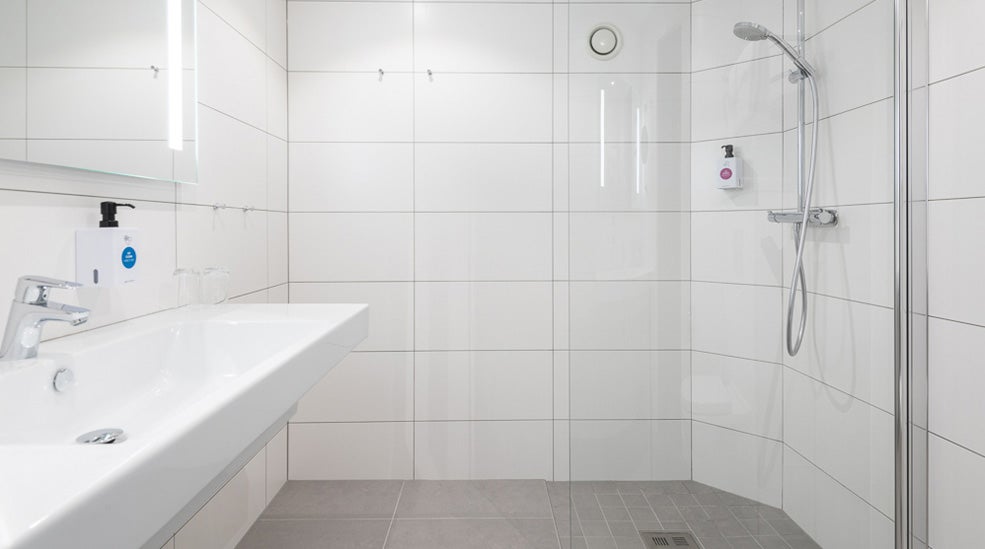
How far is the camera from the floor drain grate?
4.54ft

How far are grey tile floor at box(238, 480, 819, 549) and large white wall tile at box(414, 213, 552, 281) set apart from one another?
95 cm

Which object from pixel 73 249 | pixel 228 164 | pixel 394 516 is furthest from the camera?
pixel 394 516

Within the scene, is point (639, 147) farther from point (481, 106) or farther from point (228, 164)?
point (228, 164)

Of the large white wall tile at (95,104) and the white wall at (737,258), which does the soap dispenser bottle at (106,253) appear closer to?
the large white wall tile at (95,104)

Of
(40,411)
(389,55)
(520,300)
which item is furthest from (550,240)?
(40,411)

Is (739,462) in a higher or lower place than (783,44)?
lower

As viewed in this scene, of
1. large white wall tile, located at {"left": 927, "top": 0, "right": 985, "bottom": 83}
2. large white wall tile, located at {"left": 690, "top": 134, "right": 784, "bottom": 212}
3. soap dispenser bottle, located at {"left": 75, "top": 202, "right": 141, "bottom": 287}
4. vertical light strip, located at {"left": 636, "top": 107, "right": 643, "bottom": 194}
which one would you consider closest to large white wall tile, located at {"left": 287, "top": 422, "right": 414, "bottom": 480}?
soap dispenser bottle, located at {"left": 75, "top": 202, "right": 141, "bottom": 287}

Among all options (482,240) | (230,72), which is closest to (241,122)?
(230,72)

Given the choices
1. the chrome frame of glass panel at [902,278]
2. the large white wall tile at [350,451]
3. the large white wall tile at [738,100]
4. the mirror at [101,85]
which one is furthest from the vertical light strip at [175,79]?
the chrome frame of glass panel at [902,278]

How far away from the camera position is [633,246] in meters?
1.52

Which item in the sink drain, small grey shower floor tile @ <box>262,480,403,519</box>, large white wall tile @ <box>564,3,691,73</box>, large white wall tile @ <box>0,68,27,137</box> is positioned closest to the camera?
the sink drain

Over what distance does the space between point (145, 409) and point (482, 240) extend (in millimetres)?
1520

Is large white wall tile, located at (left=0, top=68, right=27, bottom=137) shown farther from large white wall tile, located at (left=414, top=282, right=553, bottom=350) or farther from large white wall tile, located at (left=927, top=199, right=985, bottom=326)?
large white wall tile, located at (left=927, top=199, right=985, bottom=326)

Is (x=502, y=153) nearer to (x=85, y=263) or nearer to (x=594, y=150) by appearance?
(x=594, y=150)
